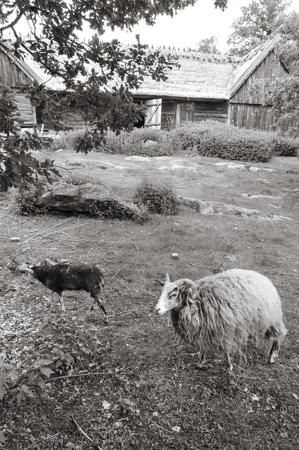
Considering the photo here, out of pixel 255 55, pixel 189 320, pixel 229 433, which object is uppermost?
pixel 255 55

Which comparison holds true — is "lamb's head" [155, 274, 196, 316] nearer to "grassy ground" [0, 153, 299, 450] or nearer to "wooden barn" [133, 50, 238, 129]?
"grassy ground" [0, 153, 299, 450]

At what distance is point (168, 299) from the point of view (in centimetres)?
389

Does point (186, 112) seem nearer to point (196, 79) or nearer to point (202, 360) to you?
point (196, 79)

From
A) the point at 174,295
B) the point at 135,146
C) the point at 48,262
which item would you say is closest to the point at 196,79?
the point at 135,146

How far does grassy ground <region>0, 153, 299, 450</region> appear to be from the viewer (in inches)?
141

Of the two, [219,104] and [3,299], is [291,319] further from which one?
[219,104]

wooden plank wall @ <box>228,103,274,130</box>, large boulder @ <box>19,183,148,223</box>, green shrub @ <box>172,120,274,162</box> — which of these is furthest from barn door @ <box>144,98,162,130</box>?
large boulder @ <box>19,183,148,223</box>

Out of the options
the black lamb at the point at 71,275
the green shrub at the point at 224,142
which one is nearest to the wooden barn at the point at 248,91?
the green shrub at the point at 224,142

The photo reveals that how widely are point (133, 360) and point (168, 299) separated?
116cm

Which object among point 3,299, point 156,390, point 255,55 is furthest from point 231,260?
point 255,55

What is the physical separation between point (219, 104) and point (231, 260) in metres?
24.0

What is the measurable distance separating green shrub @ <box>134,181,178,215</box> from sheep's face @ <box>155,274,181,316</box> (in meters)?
6.05

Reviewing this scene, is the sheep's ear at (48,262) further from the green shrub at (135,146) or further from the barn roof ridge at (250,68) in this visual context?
the barn roof ridge at (250,68)

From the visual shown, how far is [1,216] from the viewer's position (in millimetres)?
9367
